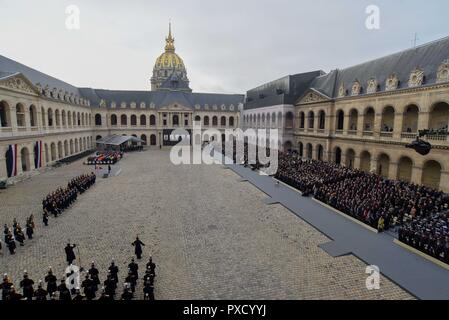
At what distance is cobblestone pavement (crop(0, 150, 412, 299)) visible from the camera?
10.5 m

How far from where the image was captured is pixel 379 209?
54.7 feet

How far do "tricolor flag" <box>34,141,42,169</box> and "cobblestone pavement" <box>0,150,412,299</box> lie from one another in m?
7.98

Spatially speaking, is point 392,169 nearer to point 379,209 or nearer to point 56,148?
point 379,209

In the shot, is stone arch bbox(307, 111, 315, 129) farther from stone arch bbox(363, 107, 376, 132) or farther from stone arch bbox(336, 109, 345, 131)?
stone arch bbox(363, 107, 376, 132)

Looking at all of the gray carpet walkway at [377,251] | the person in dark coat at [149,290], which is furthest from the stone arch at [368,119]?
the person in dark coat at [149,290]

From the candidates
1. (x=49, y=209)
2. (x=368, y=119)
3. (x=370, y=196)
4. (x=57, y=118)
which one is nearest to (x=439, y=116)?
(x=368, y=119)

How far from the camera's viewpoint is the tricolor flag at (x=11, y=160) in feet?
86.7

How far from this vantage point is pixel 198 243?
564 inches

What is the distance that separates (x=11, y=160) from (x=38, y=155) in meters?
5.91

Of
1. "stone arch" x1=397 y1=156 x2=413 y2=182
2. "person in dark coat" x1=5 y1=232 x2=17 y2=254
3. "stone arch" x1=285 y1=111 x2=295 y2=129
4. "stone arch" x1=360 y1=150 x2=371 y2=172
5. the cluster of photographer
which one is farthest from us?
"stone arch" x1=285 y1=111 x2=295 y2=129

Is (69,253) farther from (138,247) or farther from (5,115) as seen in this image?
(5,115)

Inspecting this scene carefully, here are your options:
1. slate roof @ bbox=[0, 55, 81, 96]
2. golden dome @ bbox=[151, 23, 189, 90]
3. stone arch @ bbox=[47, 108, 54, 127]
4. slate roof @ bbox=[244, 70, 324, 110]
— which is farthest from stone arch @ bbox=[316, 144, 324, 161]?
golden dome @ bbox=[151, 23, 189, 90]

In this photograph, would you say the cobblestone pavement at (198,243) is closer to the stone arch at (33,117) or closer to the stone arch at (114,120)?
the stone arch at (33,117)
